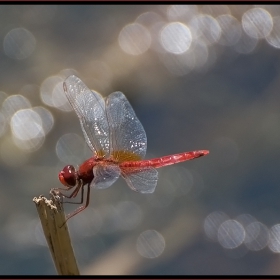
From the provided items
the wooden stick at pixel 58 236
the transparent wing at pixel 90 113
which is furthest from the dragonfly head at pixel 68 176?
the wooden stick at pixel 58 236

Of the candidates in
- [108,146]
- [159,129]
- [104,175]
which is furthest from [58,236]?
[159,129]

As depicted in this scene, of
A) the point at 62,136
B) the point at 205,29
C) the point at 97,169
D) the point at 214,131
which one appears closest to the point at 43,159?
the point at 62,136

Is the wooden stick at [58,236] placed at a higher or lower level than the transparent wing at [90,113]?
lower

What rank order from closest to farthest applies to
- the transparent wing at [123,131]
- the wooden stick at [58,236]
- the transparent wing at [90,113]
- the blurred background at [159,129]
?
the wooden stick at [58,236]
the transparent wing at [90,113]
the transparent wing at [123,131]
the blurred background at [159,129]

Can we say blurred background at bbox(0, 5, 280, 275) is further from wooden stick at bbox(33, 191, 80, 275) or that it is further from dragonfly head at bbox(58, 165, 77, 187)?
wooden stick at bbox(33, 191, 80, 275)

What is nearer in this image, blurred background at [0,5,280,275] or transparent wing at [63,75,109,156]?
transparent wing at [63,75,109,156]

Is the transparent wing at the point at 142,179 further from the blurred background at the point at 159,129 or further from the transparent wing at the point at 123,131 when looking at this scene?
the blurred background at the point at 159,129

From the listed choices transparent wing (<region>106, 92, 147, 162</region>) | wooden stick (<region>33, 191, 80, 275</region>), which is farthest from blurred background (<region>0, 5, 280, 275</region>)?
wooden stick (<region>33, 191, 80, 275</region>)
